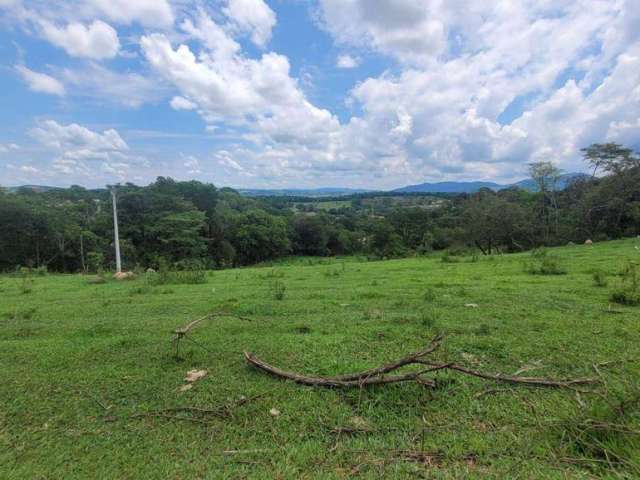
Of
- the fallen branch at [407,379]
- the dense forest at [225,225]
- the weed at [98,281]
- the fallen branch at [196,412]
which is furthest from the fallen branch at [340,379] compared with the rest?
the dense forest at [225,225]

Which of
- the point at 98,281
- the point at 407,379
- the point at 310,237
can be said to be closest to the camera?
the point at 407,379

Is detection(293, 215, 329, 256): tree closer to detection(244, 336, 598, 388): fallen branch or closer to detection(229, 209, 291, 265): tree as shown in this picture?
detection(229, 209, 291, 265): tree

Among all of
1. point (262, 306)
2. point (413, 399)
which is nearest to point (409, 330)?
point (413, 399)

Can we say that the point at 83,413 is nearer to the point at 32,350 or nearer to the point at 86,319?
the point at 32,350

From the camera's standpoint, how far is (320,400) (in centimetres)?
263

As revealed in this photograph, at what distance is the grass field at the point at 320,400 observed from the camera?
2.00 m

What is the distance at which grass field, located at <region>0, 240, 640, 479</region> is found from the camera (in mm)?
1996

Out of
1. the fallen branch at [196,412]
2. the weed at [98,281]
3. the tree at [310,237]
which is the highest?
the fallen branch at [196,412]

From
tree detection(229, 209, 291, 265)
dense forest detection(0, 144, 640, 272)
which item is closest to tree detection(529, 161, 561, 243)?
dense forest detection(0, 144, 640, 272)

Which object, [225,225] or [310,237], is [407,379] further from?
[310,237]

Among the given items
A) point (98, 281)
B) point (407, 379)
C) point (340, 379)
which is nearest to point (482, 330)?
point (407, 379)

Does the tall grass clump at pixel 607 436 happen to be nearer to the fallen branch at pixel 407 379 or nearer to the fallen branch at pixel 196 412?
the fallen branch at pixel 407 379

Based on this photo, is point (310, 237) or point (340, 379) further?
point (310, 237)

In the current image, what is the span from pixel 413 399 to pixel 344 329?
184 cm
